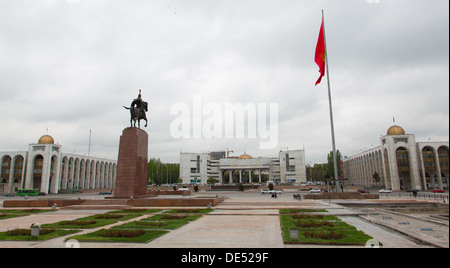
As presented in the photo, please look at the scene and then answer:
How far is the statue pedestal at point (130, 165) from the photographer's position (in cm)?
2241

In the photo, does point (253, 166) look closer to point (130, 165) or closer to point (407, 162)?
point (407, 162)

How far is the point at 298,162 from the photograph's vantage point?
336 feet

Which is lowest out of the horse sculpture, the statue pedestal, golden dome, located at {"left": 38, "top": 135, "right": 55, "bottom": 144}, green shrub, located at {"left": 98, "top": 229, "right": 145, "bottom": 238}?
green shrub, located at {"left": 98, "top": 229, "right": 145, "bottom": 238}

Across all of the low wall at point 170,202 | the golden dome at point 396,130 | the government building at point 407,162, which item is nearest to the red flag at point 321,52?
the low wall at point 170,202

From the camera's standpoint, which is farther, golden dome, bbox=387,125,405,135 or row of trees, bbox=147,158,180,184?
row of trees, bbox=147,158,180,184

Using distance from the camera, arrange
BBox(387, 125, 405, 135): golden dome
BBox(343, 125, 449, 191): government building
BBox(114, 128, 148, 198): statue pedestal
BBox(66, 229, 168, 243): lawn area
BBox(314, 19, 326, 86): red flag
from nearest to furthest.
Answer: BBox(66, 229, 168, 243): lawn area, BBox(114, 128, 148, 198): statue pedestal, BBox(314, 19, 326, 86): red flag, BBox(343, 125, 449, 191): government building, BBox(387, 125, 405, 135): golden dome

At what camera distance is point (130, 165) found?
2259cm

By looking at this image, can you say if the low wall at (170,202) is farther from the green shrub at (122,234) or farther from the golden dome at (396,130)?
the golden dome at (396,130)

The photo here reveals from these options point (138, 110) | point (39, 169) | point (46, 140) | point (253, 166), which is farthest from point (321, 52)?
point (253, 166)

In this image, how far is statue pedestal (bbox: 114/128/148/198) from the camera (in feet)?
73.5

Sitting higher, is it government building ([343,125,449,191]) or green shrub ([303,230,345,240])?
government building ([343,125,449,191])

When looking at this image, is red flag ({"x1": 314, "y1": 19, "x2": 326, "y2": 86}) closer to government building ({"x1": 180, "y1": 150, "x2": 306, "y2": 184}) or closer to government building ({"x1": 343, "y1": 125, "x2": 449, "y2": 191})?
government building ({"x1": 343, "y1": 125, "x2": 449, "y2": 191})

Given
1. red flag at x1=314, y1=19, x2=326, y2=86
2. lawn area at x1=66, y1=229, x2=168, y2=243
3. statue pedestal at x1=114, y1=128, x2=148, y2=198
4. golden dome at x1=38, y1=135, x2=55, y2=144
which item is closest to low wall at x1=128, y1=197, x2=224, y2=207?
statue pedestal at x1=114, y1=128, x2=148, y2=198
